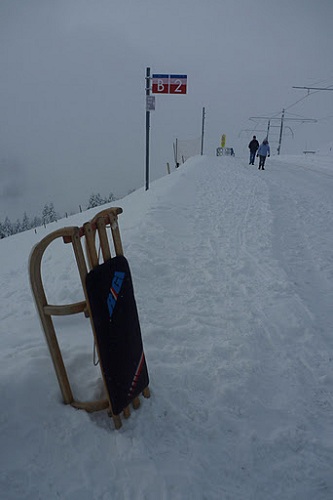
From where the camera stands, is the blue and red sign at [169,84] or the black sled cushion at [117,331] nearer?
the black sled cushion at [117,331]

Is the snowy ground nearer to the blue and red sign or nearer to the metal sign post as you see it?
the metal sign post

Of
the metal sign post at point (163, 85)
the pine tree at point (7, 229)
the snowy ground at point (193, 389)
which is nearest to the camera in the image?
the snowy ground at point (193, 389)

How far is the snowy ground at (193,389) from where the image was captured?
1905 mm

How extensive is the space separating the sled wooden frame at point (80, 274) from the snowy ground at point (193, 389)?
0.32 ft

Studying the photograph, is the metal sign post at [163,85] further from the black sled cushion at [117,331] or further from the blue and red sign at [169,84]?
the black sled cushion at [117,331]

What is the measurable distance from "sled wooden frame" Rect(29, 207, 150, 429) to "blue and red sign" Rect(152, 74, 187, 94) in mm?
8035

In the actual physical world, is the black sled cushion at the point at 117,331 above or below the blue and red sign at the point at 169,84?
below

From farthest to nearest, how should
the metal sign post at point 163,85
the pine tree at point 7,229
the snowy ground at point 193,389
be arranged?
the pine tree at point 7,229 → the metal sign post at point 163,85 → the snowy ground at point 193,389

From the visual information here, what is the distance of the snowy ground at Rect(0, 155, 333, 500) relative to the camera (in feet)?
A: 6.25

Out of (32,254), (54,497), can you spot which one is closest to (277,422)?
(54,497)

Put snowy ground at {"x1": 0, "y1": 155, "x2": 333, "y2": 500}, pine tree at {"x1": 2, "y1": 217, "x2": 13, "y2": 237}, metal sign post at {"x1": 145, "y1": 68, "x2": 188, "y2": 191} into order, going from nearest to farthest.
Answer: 1. snowy ground at {"x1": 0, "y1": 155, "x2": 333, "y2": 500}
2. metal sign post at {"x1": 145, "y1": 68, "x2": 188, "y2": 191}
3. pine tree at {"x1": 2, "y1": 217, "x2": 13, "y2": 237}

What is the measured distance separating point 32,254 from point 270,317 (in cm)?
269

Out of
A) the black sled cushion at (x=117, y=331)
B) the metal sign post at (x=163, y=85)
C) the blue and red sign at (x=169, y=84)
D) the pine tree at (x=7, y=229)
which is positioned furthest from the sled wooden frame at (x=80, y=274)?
the pine tree at (x=7, y=229)

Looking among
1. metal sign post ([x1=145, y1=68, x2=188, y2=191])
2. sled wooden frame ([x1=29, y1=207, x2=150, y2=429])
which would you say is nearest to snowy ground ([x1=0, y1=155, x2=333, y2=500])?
sled wooden frame ([x1=29, y1=207, x2=150, y2=429])
